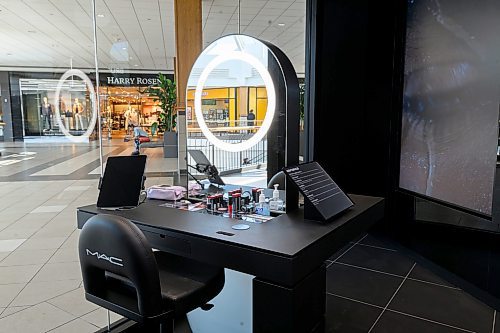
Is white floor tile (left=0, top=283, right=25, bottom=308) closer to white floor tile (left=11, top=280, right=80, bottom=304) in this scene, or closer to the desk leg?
white floor tile (left=11, top=280, right=80, bottom=304)

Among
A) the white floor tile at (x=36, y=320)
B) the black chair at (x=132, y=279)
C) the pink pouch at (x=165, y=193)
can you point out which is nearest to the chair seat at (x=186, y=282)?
the black chair at (x=132, y=279)

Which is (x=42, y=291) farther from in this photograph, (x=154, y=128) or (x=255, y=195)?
(x=154, y=128)

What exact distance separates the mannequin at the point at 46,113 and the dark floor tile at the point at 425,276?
13398 millimetres

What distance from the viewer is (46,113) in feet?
45.3

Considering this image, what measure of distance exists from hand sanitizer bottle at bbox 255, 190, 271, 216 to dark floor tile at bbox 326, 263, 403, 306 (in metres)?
1.28

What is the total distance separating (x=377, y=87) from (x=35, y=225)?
4.56m

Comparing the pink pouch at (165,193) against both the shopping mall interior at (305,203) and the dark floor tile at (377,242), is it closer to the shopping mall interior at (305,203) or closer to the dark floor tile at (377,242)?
the shopping mall interior at (305,203)

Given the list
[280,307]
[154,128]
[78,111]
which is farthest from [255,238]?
[78,111]

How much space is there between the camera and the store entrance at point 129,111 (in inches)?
333

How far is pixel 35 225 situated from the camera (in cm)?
496

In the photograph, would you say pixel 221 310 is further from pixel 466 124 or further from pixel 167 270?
pixel 466 124

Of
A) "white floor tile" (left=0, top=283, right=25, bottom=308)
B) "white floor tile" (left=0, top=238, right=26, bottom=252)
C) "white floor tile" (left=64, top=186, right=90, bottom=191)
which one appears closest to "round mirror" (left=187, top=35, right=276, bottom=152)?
"white floor tile" (left=0, top=283, right=25, bottom=308)

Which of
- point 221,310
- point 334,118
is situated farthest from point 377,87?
point 221,310

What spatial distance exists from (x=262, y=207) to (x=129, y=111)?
344 inches
